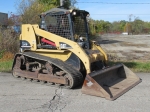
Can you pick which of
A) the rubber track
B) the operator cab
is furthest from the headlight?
the rubber track

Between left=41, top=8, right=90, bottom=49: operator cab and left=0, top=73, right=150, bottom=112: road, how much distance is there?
5.84 ft

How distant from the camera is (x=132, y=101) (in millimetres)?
6102

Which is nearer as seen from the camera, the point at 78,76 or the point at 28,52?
the point at 78,76

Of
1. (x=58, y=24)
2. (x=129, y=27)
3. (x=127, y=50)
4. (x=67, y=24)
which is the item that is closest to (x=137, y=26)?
(x=129, y=27)

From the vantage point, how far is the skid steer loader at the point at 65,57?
726 cm

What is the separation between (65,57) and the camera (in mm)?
7902

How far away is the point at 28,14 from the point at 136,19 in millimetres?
77604

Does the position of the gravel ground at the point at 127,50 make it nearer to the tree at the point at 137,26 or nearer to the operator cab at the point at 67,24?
the operator cab at the point at 67,24

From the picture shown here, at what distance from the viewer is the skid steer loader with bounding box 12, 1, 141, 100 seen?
23.8ft

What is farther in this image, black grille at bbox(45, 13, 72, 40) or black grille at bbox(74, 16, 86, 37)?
black grille at bbox(74, 16, 86, 37)

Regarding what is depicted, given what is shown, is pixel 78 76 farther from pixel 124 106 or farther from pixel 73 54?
pixel 124 106

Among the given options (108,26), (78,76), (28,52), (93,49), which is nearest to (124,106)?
(78,76)

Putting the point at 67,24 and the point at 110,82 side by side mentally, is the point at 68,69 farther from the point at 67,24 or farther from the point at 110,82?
the point at 67,24

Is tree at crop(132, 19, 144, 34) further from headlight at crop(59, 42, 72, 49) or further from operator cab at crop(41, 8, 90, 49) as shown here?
headlight at crop(59, 42, 72, 49)
